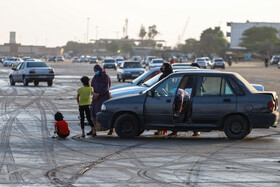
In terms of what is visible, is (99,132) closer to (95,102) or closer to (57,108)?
(95,102)

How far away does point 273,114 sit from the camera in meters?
14.0

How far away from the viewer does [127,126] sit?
564 inches

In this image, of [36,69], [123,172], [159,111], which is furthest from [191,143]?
[36,69]

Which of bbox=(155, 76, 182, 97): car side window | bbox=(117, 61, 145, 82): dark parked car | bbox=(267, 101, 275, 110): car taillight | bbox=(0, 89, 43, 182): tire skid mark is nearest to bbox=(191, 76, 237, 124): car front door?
bbox=(155, 76, 182, 97): car side window

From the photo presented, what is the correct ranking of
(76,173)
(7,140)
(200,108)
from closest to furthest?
(76,173) < (7,140) < (200,108)

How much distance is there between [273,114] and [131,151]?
3508mm

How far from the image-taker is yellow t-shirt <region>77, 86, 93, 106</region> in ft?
47.3

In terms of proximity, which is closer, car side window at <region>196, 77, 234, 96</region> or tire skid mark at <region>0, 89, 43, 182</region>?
tire skid mark at <region>0, 89, 43, 182</region>

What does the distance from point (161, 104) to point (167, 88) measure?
396 mm

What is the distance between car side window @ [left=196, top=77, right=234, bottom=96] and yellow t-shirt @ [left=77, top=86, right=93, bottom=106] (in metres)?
2.37

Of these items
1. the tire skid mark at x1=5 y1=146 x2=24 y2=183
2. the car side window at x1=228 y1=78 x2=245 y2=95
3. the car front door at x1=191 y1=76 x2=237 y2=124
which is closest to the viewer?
the tire skid mark at x1=5 y1=146 x2=24 y2=183

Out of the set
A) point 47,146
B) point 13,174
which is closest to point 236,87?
point 47,146

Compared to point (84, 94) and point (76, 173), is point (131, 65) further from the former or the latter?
point (76, 173)

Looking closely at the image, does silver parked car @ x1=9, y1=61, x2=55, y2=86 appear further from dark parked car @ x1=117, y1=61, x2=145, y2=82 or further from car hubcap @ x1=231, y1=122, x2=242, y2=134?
car hubcap @ x1=231, y1=122, x2=242, y2=134
